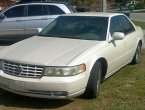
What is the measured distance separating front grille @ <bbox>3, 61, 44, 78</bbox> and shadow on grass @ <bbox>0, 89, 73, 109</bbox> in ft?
1.76

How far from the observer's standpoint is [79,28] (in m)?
7.11

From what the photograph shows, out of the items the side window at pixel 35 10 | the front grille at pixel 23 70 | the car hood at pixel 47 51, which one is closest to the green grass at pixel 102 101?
the front grille at pixel 23 70

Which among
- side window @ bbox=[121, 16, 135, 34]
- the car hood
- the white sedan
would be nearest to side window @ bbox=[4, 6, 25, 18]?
side window @ bbox=[121, 16, 135, 34]

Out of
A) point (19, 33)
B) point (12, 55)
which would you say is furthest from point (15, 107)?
point (19, 33)

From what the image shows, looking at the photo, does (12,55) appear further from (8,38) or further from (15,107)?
(8,38)

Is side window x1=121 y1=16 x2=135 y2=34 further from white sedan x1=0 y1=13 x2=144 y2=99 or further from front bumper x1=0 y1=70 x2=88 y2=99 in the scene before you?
front bumper x1=0 y1=70 x2=88 y2=99

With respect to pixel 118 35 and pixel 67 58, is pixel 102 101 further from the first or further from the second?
pixel 118 35

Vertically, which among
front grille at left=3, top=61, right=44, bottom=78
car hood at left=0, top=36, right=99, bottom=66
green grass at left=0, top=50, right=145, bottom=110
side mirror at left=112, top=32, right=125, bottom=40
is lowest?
green grass at left=0, top=50, right=145, bottom=110

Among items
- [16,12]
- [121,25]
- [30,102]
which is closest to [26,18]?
[16,12]

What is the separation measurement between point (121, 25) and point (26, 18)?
545 centimetres

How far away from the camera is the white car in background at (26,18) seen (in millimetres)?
12719

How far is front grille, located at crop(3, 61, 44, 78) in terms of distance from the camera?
5617 mm

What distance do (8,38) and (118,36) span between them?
266 inches

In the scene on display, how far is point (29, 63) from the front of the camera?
5680mm
